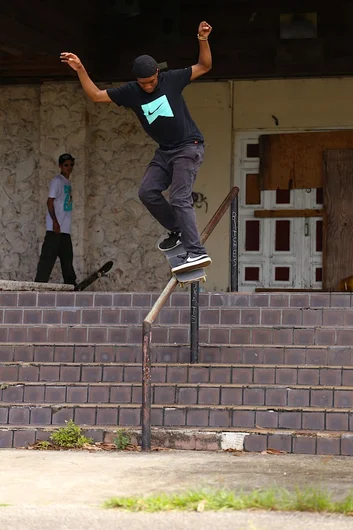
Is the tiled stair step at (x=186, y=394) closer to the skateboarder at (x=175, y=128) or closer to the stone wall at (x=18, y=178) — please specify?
the skateboarder at (x=175, y=128)

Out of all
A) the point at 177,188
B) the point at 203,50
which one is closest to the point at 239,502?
the point at 177,188

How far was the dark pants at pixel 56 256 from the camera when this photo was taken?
12.0 m

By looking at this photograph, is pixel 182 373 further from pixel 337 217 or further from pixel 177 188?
pixel 337 217

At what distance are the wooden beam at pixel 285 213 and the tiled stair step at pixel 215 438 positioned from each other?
5.88m

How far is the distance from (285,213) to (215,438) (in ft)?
20.0

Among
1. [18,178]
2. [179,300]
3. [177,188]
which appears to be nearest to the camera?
[177,188]

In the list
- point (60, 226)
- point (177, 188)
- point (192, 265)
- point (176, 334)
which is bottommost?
point (176, 334)

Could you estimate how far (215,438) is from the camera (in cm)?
643

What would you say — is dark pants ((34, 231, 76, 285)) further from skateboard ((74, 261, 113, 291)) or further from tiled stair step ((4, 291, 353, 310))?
tiled stair step ((4, 291, 353, 310))

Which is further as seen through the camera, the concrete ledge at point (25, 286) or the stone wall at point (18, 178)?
the stone wall at point (18, 178)

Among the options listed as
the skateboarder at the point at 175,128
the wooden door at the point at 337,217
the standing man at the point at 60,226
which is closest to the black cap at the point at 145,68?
the skateboarder at the point at 175,128

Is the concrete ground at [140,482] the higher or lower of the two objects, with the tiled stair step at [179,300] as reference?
lower

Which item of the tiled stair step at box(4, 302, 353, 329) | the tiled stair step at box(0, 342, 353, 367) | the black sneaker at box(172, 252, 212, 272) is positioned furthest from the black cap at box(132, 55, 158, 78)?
the tiled stair step at box(4, 302, 353, 329)

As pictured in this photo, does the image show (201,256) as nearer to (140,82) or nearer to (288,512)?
(140,82)
